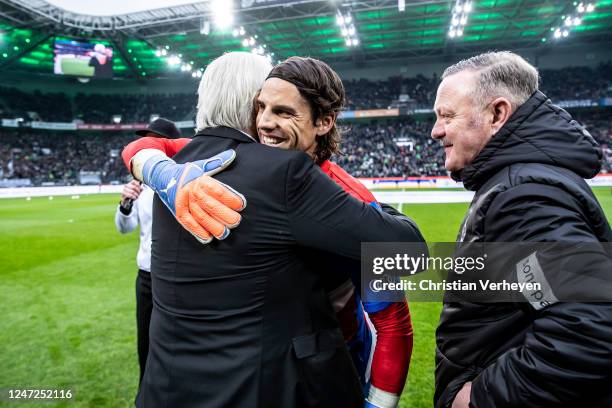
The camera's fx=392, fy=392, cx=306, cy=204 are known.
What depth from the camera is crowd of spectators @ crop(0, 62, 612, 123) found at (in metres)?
35.0

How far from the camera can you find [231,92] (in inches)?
55.5

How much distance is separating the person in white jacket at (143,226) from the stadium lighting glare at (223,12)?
25981 mm

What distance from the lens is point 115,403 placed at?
10.7 ft

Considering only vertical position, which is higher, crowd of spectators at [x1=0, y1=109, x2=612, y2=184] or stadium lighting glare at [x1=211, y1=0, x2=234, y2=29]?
stadium lighting glare at [x1=211, y1=0, x2=234, y2=29]

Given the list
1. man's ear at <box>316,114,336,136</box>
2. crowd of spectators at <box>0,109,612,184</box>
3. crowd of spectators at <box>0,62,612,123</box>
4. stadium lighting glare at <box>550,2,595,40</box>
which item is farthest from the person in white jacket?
crowd of spectators at <box>0,62,612,123</box>

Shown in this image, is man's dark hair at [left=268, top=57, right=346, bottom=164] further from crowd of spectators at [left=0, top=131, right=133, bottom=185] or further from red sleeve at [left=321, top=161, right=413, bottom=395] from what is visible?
crowd of spectators at [left=0, top=131, right=133, bottom=185]

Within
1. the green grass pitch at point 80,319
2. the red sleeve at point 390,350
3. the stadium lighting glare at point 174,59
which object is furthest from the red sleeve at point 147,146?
the stadium lighting glare at point 174,59

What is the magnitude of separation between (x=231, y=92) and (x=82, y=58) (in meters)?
42.4

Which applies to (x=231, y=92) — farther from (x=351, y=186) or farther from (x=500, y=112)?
(x=500, y=112)

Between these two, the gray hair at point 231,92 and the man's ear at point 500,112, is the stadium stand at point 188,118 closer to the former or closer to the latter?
the man's ear at point 500,112

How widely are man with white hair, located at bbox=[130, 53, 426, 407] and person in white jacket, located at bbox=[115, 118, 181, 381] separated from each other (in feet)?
6.18

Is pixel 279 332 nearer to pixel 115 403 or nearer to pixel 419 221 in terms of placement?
pixel 115 403

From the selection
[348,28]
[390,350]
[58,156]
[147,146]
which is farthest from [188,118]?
[390,350]
